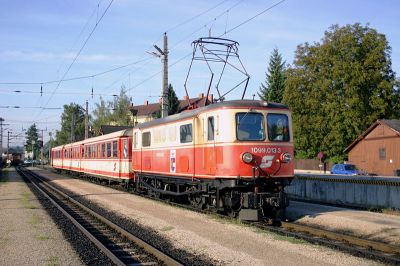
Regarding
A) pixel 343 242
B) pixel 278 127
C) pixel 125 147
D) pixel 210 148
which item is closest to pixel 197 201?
pixel 210 148

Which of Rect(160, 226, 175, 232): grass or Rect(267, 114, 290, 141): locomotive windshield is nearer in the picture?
Rect(160, 226, 175, 232): grass

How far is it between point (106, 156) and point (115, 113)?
185 feet

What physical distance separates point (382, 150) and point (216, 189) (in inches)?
1454

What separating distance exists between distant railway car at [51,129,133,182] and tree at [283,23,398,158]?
90.2 ft

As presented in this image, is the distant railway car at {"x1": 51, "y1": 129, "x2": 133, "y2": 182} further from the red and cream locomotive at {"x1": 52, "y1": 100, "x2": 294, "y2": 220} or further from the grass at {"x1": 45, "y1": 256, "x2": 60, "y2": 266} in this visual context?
the grass at {"x1": 45, "y1": 256, "x2": 60, "y2": 266}

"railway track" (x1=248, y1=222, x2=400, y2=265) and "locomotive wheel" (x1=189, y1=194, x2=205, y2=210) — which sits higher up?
"locomotive wheel" (x1=189, y1=194, x2=205, y2=210)

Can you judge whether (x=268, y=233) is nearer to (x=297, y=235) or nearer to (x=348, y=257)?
(x=297, y=235)

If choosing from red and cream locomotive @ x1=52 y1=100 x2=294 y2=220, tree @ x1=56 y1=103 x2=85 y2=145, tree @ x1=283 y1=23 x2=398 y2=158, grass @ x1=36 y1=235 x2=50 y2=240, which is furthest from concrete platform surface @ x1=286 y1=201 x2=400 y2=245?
tree @ x1=56 y1=103 x2=85 y2=145

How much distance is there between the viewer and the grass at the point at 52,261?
319 inches

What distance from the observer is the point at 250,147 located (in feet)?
41.3

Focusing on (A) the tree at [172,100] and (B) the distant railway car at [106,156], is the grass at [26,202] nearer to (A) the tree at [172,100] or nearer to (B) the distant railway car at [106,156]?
(B) the distant railway car at [106,156]

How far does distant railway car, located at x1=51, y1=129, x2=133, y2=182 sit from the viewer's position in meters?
23.3

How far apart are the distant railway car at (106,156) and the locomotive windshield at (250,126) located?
1102 centimetres

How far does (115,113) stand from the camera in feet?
270
